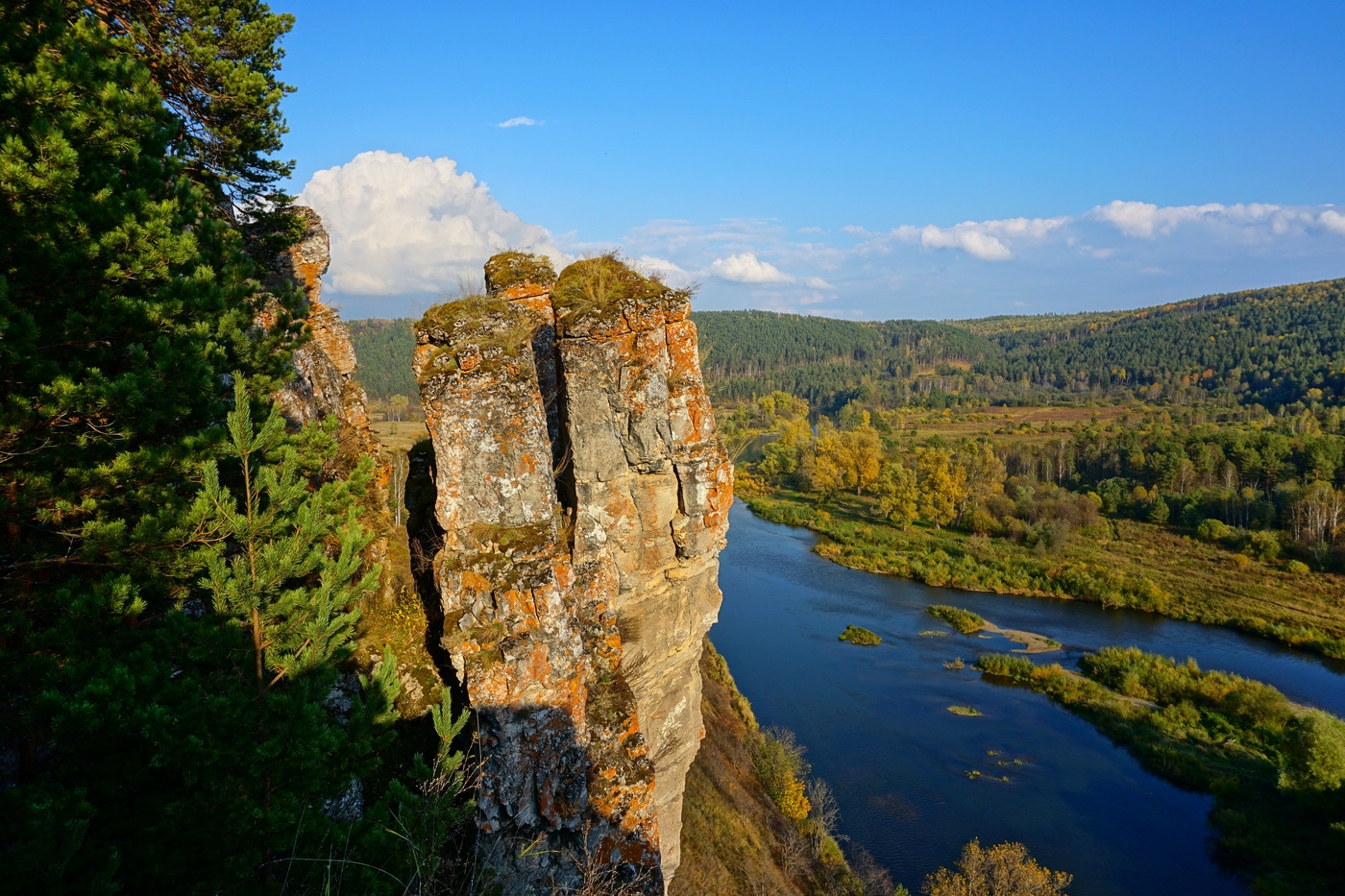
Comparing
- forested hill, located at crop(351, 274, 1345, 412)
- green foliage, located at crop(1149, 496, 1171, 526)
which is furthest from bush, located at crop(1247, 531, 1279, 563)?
forested hill, located at crop(351, 274, 1345, 412)

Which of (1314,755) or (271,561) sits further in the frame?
(1314,755)

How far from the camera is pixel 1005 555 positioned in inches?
1784

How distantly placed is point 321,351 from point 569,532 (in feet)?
21.4

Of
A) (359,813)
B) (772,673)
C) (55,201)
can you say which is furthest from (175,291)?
(772,673)

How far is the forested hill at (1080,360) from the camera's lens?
331 ft

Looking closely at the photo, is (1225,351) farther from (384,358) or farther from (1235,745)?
(384,358)

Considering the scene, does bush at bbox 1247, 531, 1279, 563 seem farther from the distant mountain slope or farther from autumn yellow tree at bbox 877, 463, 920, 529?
the distant mountain slope

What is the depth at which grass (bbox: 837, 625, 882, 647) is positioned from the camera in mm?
32250

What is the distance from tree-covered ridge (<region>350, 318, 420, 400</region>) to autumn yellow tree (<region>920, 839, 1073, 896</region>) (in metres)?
58.3

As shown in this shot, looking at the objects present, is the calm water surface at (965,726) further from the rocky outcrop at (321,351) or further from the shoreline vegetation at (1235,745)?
the rocky outcrop at (321,351)

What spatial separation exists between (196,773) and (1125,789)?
88.7 feet

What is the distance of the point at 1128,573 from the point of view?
1615 inches

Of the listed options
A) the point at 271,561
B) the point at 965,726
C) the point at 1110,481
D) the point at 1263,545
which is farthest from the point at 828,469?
the point at 271,561

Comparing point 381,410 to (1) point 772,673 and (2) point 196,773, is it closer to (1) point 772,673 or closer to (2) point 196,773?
(1) point 772,673
